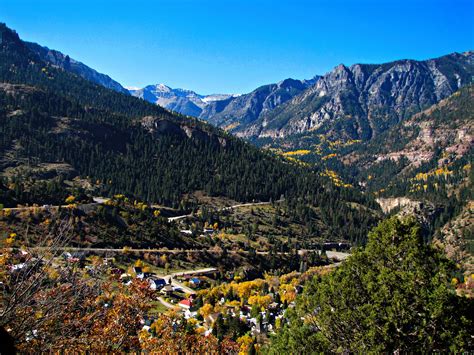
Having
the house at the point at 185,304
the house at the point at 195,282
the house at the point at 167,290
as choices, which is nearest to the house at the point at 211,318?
the house at the point at 185,304

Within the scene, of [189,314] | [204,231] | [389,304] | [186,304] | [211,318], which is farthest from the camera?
[204,231]

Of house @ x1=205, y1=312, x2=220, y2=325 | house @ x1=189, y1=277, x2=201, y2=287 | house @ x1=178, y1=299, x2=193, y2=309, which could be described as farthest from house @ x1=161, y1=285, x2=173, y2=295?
house @ x1=205, y1=312, x2=220, y2=325

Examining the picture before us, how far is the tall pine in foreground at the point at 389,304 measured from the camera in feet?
51.6

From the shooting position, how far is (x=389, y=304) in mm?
16938

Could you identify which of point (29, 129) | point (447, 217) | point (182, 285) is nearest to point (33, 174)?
point (29, 129)

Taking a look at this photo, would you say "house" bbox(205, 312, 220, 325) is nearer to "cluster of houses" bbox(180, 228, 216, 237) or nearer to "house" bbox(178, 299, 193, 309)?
"house" bbox(178, 299, 193, 309)

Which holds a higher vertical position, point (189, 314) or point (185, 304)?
point (189, 314)

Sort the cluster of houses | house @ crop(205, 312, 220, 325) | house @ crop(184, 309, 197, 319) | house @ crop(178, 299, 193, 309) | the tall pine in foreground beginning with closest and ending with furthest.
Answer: the tall pine in foreground < house @ crop(205, 312, 220, 325) < house @ crop(184, 309, 197, 319) < house @ crop(178, 299, 193, 309) < the cluster of houses

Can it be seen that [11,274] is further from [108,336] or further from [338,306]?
[338,306]

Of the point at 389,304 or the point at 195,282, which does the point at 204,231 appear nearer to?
the point at 195,282

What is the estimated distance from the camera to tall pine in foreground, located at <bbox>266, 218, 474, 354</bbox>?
51.6 feet

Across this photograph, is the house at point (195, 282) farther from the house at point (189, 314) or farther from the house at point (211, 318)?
the house at point (211, 318)

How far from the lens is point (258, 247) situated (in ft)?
429

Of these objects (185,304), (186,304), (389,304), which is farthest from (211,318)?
(389,304)
